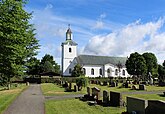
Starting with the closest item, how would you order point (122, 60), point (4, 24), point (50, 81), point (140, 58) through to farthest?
point (4, 24) → point (50, 81) → point (140, 58) → point (122, 60)

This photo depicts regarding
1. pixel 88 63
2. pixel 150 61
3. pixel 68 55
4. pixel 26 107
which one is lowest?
pixel 26 107

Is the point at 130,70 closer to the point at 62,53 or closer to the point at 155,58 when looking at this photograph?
the point at 155,58

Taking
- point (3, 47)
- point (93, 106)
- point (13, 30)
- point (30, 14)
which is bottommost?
point (93, 106)

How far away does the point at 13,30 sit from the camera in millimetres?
21766

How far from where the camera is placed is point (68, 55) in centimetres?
10038

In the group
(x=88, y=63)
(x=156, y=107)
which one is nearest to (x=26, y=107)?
(x=156, y=107)

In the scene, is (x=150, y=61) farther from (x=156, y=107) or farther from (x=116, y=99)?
(x=156, y=107)

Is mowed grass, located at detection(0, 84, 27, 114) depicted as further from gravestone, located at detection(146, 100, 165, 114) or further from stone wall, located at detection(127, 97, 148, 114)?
gravestone, located at detection(146, 100, 165, 114)

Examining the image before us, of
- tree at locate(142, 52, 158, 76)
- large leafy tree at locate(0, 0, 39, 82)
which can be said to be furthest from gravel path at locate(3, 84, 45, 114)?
tree at locate(142, 52, 158, 76)

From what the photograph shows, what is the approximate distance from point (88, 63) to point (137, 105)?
293 ft

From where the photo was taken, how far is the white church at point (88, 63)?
99.8 metres

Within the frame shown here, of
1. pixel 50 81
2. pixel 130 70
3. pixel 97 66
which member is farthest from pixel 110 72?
pixel 50 81

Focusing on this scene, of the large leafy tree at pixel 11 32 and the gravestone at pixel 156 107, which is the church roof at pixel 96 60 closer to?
the large leafy tree at pixel 11 32

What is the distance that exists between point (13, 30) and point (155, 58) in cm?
8538
